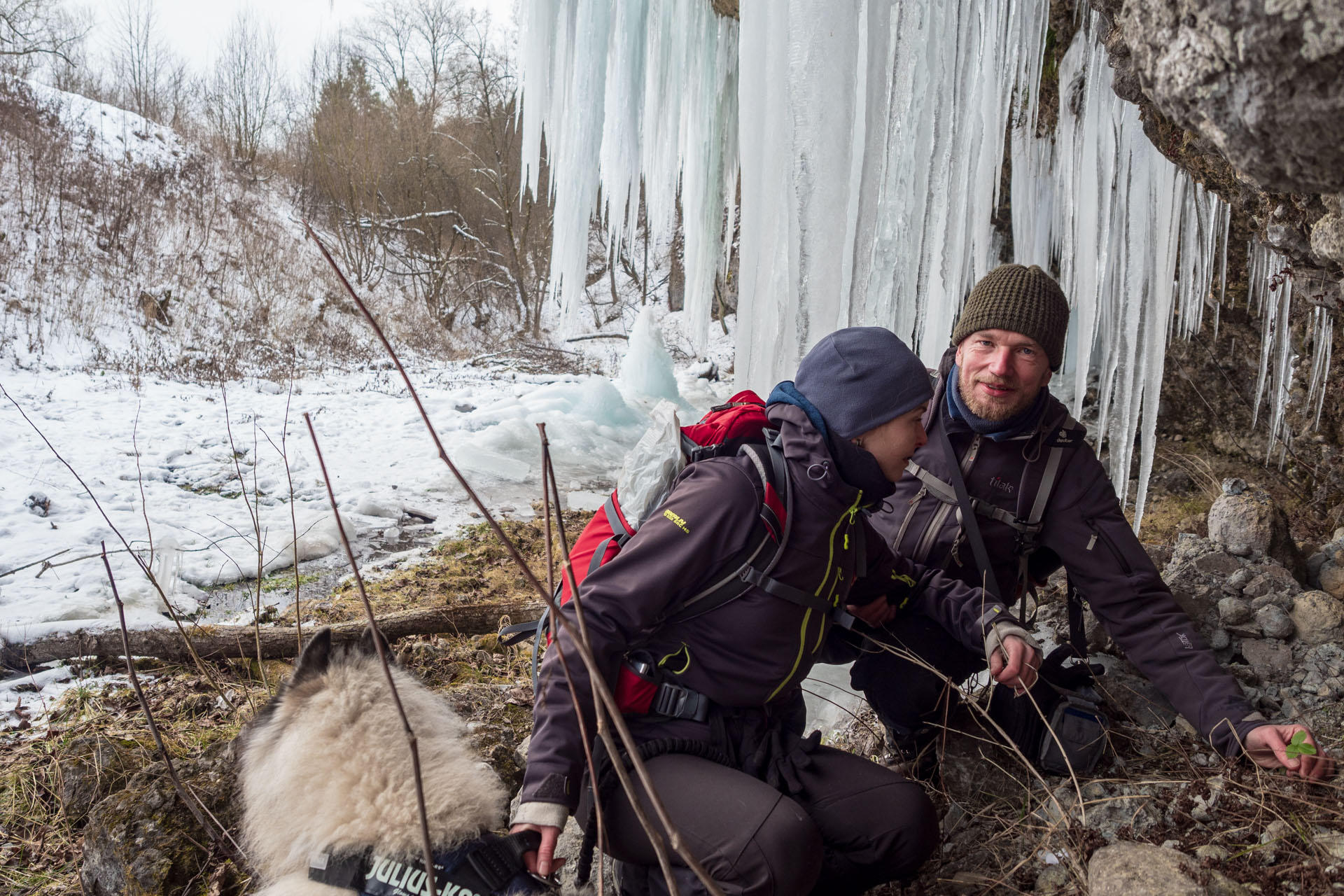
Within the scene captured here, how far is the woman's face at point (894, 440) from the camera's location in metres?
1.67

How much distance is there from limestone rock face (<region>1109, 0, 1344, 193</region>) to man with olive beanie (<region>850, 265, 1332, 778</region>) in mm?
1078

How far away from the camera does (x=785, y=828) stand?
1487 mm

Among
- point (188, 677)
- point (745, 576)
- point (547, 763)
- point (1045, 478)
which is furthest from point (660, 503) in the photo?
point (188, 677)

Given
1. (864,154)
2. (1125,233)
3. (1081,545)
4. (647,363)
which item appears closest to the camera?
(1081,545)

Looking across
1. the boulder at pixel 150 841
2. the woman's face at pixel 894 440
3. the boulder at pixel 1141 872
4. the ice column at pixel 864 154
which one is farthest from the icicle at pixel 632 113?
the boulder at pixel 1141 872

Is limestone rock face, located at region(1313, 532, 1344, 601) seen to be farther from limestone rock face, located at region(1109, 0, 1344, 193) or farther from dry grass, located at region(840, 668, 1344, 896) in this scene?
limestone rock face, located at region(1109, 0, 1344, 193)

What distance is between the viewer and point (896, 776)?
1.77m

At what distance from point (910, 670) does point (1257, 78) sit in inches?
63.0

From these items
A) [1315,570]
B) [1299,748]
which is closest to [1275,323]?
[1315,570]

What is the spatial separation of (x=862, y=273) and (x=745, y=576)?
157cm

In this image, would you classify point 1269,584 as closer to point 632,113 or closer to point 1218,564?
point 1218,564

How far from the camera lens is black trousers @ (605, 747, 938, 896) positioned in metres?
1.46

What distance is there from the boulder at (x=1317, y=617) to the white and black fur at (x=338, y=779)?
8.11 feet

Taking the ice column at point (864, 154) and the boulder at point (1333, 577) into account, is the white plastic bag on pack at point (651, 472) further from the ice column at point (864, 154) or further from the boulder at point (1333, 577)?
the boulder at point (1333, 577)
